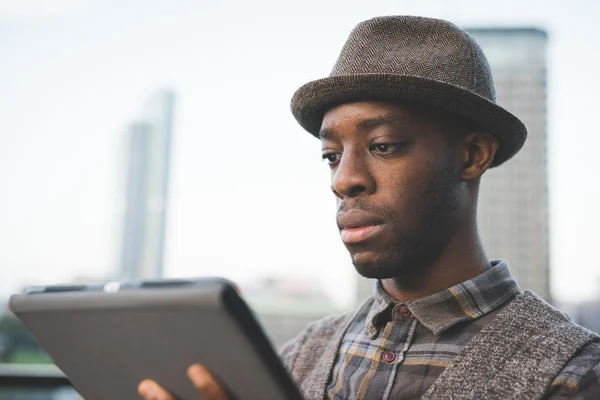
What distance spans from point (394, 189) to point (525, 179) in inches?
79.9

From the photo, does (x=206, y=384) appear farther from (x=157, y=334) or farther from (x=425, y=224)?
(x=425, y=224)

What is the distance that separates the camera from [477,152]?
41.8 inches

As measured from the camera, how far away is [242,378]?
0.69m

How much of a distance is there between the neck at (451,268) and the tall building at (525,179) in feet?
3.86

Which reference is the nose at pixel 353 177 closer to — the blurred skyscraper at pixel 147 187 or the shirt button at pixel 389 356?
the shirt button at pixel 389 356

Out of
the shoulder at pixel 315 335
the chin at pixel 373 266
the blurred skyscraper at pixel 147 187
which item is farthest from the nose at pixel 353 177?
the blurred skyscraper at pixel 147 187

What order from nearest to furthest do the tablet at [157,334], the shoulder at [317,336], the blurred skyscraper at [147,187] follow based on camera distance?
1. the tablet at [157,334]
2. the shoulder at [317,336]
3. the blurred skyscraper at [147,187]

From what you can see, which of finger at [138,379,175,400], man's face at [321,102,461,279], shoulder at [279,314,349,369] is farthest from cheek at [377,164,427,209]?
finger at [138,379,175,400]

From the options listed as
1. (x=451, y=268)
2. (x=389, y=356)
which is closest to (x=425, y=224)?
(x=451, y=268)

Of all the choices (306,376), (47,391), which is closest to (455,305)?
(306,376)

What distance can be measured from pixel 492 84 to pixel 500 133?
0.33ft

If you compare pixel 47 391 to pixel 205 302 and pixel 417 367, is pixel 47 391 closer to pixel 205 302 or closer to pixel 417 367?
pixel 417 367

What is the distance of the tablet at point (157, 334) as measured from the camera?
0.63 m

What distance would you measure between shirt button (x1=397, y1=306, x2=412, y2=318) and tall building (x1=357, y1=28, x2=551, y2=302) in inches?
47.3
